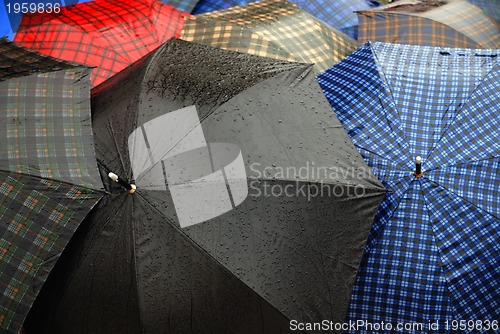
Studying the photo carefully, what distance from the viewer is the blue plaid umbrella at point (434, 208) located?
400 cm

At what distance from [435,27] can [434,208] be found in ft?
5.40

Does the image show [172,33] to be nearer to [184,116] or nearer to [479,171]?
[184,116]

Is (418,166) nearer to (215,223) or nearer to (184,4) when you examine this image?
(215,223)

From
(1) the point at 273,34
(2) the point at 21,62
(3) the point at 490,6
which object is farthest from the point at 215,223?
(3) the point at 490,6

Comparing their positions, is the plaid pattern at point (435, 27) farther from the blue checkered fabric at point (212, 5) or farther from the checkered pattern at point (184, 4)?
the checkered pattern at point (184, 4)

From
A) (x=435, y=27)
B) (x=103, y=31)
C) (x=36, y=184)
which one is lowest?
(x=36, y=184)

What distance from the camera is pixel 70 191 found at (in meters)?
3.70

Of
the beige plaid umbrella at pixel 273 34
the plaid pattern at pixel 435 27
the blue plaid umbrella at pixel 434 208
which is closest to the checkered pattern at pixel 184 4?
the beige plaid umbrella at pixel 273 34

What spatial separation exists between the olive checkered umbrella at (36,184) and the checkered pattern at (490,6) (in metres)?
3.14

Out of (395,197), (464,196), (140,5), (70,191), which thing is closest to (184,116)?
(70,191)

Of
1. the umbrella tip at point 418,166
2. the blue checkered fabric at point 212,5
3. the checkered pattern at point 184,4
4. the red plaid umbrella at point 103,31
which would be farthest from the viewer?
the blue checkered fabric at point 212,5

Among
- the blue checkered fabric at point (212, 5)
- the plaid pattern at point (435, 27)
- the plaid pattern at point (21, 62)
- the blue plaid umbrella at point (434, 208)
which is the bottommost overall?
the blue plaid umbrella at point (434, 208)

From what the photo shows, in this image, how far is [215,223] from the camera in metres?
3.66

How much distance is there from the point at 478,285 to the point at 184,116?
66.9 inches
